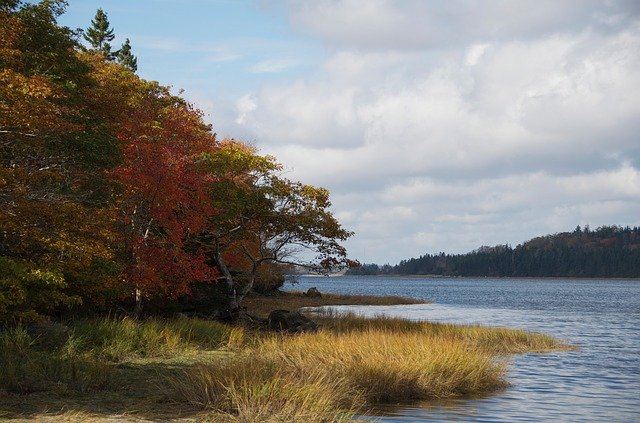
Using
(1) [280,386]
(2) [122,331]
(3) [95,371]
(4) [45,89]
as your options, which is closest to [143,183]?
(2) [122,331]

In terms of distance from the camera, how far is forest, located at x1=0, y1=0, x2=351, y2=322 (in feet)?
63.0

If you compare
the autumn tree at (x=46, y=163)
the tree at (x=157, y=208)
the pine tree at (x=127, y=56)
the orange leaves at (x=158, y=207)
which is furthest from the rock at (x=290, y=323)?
the pine tree at (x=127, y=56)

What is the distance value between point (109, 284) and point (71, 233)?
176 inches

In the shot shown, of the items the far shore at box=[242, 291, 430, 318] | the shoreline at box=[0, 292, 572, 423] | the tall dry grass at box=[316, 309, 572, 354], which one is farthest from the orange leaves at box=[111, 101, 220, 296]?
the far shore at box=[242, 291, 430, 318]

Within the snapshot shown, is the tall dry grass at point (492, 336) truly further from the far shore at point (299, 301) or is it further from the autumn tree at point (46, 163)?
the far shore at point (299, 301)

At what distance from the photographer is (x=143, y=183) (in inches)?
1101

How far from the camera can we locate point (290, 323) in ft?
107

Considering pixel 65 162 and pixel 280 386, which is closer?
pixel 280 386

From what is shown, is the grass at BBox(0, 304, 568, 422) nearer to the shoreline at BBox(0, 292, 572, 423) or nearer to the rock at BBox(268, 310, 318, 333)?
the shoreline at BBox(0, 292, 572, 423)

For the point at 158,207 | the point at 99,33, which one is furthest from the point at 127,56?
the point at 158,207

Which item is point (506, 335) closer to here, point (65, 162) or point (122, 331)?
point (122, 331)

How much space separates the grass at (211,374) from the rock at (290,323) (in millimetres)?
5657

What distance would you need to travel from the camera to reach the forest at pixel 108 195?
63.0ft

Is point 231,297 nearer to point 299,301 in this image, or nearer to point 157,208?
point 157,208
